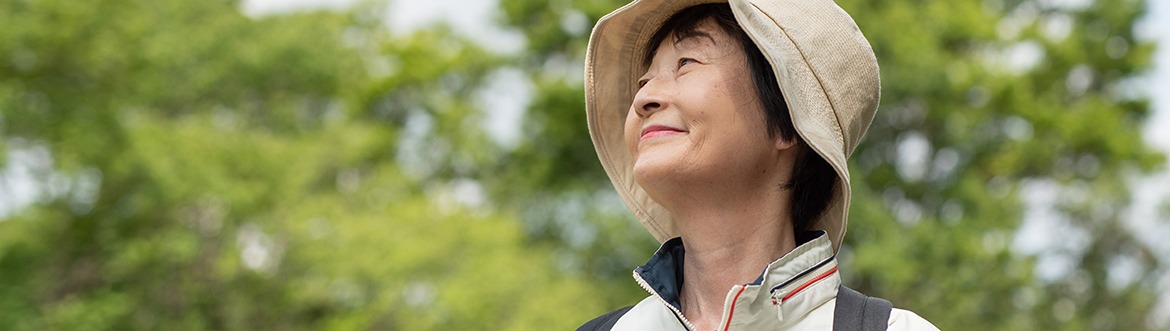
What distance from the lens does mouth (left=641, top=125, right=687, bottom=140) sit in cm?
178

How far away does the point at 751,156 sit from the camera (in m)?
1.80

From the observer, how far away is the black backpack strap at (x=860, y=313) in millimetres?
1729

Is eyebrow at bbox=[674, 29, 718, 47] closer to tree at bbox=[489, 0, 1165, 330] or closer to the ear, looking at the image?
the ear

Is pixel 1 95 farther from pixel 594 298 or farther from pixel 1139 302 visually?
pixel 1139 302

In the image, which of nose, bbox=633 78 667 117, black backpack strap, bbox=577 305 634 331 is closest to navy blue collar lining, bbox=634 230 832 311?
black backpack strap, bbox=577 305 634 331

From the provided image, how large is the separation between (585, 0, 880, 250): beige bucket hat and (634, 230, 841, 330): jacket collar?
9cm

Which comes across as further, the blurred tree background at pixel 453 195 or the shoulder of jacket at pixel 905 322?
the blurred tree background at pixel 453 195

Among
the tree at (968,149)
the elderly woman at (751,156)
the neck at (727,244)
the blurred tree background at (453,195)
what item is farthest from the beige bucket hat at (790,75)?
the tree at (968,149)

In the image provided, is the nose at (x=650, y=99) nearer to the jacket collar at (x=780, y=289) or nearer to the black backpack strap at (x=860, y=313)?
the jacket collar at (x=780, y=289)

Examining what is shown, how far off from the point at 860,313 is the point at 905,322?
6 cm

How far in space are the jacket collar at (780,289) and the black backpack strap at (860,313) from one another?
0.04 meters

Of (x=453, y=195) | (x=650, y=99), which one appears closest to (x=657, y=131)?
(x=650, y=99)

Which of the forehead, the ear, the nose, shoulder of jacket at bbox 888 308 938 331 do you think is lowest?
shoulder of jacket at bbox 888 308 938 331

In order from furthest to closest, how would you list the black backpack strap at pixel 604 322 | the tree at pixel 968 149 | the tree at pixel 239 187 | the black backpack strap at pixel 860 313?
1. the tree at pixel 968 149
2. the tree at pixel 239 187
3. the black backpack strap at pixel 604 322
4. the black backpack strap at pixel 860 313
